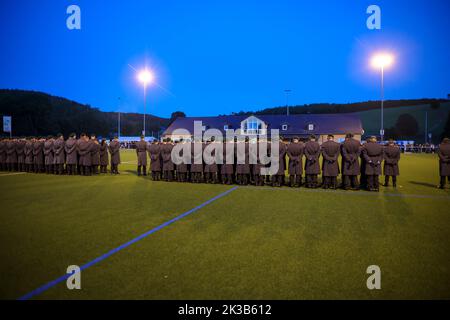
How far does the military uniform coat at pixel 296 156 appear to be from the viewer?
37.0 feet

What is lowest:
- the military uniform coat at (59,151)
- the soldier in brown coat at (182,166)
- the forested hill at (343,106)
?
the soldier in brown coat at (182,166)

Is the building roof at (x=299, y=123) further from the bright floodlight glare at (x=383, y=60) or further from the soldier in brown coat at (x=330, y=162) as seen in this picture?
the soldier in brown coat at (x=330, y=162)

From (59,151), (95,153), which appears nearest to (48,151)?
(59,151)

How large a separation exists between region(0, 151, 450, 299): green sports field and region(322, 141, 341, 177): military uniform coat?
1822mm

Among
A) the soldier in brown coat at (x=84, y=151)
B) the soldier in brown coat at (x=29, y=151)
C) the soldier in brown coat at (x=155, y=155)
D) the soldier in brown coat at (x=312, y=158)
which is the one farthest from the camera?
the soldier in brown coat at (x=29, y=151)

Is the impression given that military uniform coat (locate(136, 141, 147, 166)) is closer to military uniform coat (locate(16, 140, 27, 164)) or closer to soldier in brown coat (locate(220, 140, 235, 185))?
soldier in brown coat (locate(220, 140, 235, 185))

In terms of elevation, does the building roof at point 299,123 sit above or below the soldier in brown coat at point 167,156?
above

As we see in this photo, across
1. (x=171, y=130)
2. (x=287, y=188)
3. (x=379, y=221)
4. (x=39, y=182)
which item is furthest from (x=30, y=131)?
(x=379, y=221)

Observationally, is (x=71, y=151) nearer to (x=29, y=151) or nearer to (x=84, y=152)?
(x=84, y=152)

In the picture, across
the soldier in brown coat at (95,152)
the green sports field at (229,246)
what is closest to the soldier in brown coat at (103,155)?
the soldier in brown coat at (95,152)

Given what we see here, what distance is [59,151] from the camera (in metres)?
15.1

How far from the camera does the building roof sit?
5772 centimetres
